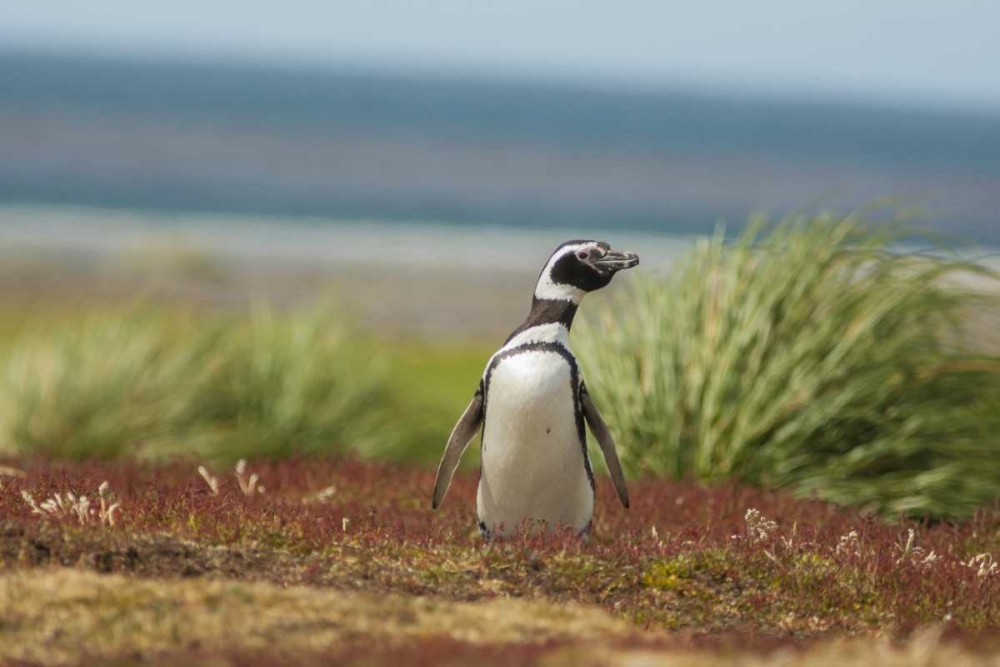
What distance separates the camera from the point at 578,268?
23.1ft

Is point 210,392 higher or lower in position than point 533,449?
lower

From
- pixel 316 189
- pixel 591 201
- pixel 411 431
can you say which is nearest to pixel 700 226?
pixel 591 201

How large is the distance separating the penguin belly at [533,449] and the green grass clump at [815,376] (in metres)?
3.28

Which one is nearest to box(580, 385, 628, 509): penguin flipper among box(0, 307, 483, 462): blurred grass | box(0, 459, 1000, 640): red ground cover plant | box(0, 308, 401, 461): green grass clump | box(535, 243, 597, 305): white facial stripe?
box(0, 459, 1000, 640): red ground cover plant

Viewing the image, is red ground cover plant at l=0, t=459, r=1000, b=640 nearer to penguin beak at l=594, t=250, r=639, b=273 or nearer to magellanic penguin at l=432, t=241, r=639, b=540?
magellanic penguin at l=432, t=241, r=639, b=540

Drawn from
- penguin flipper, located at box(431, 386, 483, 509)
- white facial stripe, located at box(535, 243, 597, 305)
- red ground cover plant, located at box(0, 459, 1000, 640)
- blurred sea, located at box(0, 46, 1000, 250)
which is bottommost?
blurred sea, located at box(0, 46, 1000, 250)

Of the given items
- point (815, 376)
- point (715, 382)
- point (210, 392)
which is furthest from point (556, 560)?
point (210, 392)

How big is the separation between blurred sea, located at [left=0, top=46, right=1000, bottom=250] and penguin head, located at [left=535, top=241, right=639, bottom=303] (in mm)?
41544

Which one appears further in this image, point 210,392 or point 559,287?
point 210,392

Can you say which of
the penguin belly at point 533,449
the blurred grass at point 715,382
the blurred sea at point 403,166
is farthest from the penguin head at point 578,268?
the blurred sea at point 403,166

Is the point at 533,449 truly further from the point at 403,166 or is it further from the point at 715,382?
the point at 403,166

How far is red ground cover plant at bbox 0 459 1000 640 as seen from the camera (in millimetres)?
5730

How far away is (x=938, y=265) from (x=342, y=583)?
6784 millimetres

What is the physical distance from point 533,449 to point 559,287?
0.83m
